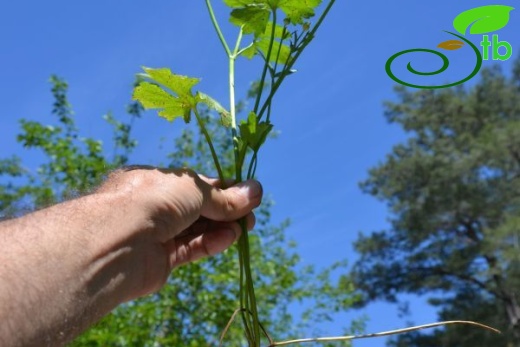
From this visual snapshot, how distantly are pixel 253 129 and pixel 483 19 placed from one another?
1085 millimetres

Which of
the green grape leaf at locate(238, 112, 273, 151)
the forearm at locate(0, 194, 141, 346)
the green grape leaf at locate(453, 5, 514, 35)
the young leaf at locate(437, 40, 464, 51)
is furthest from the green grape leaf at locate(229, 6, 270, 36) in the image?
the green grape leaf at locate(453, 5, 514, 35)

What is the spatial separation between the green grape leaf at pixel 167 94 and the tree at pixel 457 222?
963cm

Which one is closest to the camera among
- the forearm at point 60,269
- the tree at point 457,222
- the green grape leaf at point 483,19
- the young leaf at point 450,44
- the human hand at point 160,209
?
the forearm at point 60,269

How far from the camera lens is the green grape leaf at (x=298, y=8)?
80cm

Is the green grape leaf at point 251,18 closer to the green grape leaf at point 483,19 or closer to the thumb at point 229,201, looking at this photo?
the thumb at point 229,201

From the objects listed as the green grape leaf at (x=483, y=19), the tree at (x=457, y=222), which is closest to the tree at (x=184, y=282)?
the green grape leaf at (x=483, y=19)

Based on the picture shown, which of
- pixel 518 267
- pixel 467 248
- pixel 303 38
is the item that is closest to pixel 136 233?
pixel 303 38

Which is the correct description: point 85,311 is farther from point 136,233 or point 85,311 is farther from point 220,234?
point 220,234

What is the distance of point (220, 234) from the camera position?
0.85 metres

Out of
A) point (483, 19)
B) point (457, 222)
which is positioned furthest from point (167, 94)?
point (457, 222)

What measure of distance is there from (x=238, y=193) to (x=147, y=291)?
0.15 m

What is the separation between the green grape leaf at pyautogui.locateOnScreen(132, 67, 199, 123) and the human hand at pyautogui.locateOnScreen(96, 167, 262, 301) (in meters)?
0.08

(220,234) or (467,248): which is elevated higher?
(467,248)

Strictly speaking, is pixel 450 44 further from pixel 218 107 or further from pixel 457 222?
pixel 457 222
